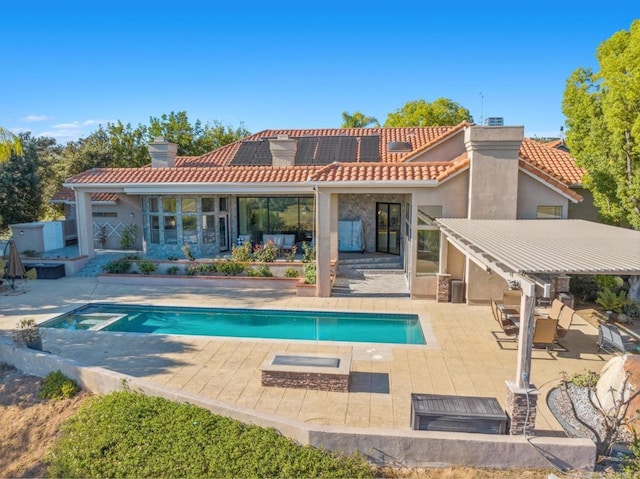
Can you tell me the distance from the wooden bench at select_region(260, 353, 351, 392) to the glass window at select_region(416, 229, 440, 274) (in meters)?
8.28

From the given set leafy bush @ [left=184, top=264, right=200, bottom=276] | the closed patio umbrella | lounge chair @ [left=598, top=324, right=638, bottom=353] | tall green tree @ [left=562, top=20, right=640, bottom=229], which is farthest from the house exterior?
lounge chair @ [left=598, top=324, right=638, bottom=353]

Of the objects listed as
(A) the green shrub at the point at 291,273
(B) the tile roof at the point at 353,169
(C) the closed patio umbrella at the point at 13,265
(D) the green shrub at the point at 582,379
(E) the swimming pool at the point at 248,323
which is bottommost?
(E) the swimming pool at the point at 248,323

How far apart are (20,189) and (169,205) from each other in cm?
1364

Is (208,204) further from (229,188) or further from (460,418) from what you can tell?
(460,418)

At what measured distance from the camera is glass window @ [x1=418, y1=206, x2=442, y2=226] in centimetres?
1762

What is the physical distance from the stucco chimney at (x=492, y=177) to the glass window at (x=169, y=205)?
1588cm

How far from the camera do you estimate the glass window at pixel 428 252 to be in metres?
17.7

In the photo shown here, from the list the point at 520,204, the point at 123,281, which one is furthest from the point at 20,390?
the point at 520,204

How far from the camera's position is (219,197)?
2595 cm

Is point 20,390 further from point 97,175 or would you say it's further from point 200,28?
point 200,28

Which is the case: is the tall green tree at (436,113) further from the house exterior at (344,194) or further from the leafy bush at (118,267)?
the leafy bush at (118,267)

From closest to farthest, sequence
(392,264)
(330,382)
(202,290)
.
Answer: (330,382), (202,290), (392,264)

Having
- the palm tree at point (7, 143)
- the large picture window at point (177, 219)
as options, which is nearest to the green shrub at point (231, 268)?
the large picture window at point (177, 219)

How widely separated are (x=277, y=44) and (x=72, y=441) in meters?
23.7
